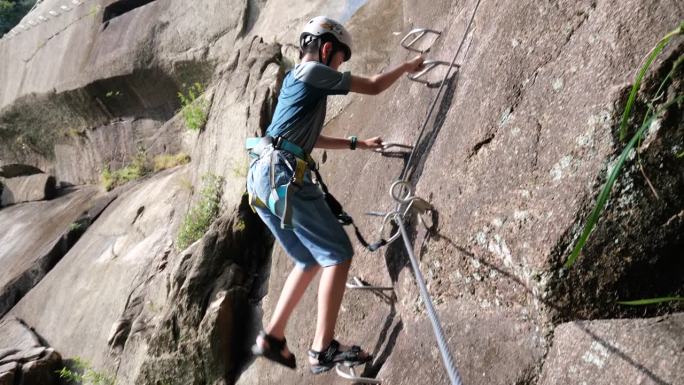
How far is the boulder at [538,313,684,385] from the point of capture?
1.99 metres

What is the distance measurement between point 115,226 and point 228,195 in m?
3.29

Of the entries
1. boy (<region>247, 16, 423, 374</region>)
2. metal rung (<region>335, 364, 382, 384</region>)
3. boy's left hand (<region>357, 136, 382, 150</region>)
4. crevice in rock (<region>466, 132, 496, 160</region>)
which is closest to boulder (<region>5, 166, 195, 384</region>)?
boy (<region>247, 16, 423, 374</region>)

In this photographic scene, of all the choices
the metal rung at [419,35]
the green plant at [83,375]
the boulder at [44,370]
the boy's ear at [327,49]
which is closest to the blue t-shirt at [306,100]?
the boy's ear at [327,49]

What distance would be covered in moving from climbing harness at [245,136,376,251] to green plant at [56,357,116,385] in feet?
12.7

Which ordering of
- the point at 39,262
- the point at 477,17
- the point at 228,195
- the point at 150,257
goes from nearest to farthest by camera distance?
the point at 477,17 → the point at 228,195 → the point at 150,257 → the point at 39,262

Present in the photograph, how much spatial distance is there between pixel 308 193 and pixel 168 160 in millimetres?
7047

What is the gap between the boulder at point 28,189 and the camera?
12406 millimetres

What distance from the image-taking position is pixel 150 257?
766 cm

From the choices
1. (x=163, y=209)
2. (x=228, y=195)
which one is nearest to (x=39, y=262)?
(x=163, y=209)

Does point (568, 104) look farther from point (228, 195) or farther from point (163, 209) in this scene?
point (163, 209)

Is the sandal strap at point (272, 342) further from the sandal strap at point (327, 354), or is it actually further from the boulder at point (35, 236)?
the boulder at point (35, 236)

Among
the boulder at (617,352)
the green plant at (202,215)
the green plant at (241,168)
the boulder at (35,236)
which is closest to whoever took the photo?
the boulder at (617,352)

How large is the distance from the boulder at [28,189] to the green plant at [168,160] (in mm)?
3366

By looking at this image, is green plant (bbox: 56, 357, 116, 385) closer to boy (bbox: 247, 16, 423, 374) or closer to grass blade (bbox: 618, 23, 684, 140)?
boy (bbox: 247, 16, 423, 374)
